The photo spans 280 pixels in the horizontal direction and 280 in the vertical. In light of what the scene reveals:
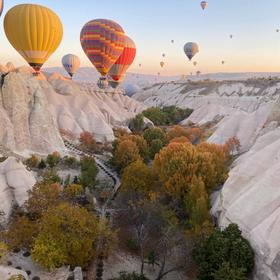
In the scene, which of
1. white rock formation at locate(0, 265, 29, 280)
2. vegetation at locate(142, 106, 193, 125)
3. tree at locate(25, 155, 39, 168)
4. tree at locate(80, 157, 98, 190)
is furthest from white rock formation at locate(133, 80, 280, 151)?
white rock formation at locate(0, 265, 29, 280)

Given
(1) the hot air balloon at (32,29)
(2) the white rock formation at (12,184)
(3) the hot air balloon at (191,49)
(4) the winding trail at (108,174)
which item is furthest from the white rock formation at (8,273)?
(3) the hot air balloon at (191,49)

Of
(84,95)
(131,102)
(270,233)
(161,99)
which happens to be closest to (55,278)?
(270,233)

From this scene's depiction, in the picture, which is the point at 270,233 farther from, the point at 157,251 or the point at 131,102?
the point at 131,102

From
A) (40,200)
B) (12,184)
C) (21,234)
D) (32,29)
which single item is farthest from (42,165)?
(32,29)

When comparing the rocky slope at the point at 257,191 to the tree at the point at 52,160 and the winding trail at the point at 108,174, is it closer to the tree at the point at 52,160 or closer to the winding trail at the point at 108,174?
the winding trail at the point at 108,174

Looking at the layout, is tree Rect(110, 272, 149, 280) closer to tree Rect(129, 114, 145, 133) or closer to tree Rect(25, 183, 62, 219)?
tree Rect(25, 183, 62, 219)
